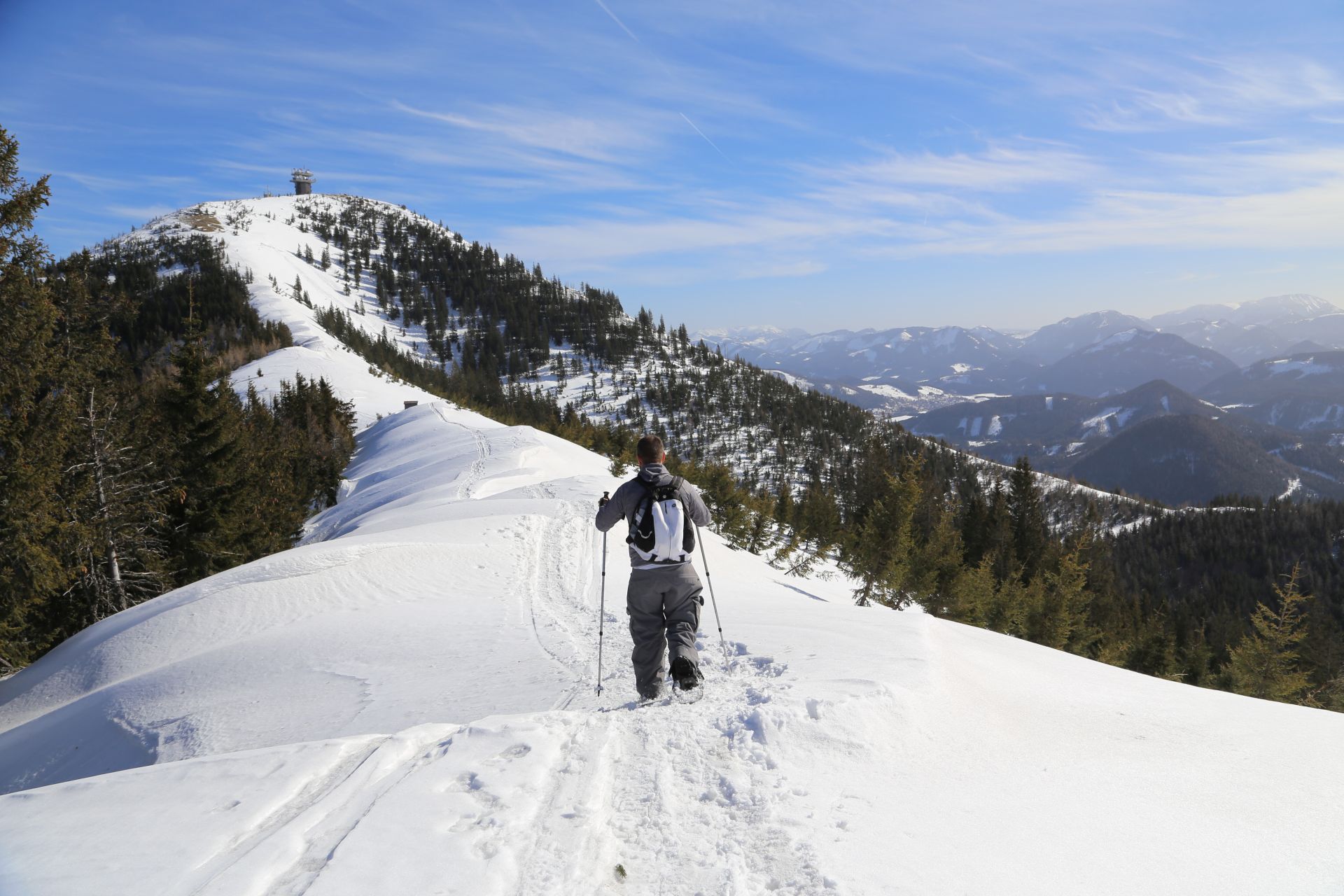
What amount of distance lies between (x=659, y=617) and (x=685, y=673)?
572 millimetres

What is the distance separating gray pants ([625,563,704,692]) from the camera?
586 cm

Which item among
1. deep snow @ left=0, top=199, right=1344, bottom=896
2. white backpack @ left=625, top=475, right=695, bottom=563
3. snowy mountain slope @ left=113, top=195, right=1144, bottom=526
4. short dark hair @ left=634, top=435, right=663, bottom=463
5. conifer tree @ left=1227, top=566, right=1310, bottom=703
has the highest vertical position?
snowy mountain slope @ left=113, top=195, right=1144, bottom=526

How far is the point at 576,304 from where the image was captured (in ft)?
586

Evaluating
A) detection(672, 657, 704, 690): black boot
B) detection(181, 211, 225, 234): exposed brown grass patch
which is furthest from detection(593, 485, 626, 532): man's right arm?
detection(181, 211, 225, 234): exposed brown grass patch

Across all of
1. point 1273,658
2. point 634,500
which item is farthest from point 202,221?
point 1273,658

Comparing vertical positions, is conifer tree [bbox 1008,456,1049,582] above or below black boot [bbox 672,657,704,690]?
below

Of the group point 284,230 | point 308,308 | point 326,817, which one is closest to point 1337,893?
point 326,817

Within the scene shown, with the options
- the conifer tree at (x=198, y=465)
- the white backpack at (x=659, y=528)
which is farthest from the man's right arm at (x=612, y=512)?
the conifer tree at (x=198, y=465)

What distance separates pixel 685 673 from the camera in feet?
19.0

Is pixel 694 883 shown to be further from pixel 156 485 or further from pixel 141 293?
pixel 141 293

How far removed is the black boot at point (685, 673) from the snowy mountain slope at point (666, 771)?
24 centimetres

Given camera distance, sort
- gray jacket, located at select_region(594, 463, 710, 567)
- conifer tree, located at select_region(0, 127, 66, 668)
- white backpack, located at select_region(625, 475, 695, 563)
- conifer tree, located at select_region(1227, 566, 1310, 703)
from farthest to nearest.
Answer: conifer tree, located at select_region(1227, 566, 1310, 703), conifer tree, located at select_region(0, 127, 66, 668), gray jacket, located at select_region(594, 463, 710, 567), white backpack, located at select_region(625, 475, 695, 563)

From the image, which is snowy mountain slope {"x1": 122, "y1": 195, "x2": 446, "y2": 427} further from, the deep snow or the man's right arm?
the man's right arm

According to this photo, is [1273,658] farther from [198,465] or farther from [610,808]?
[198,465]
